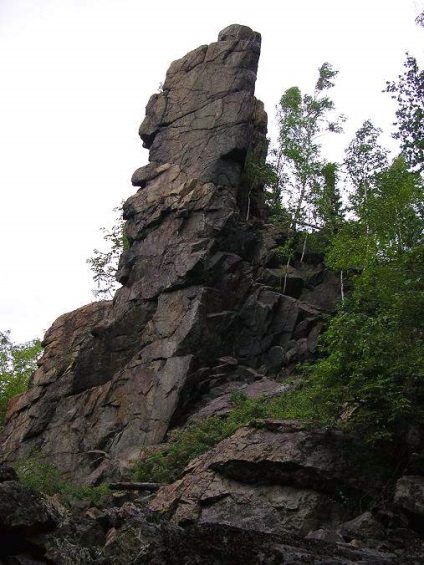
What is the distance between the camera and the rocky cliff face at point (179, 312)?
95.2ft

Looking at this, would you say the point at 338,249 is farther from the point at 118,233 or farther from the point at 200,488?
the point at 118,233

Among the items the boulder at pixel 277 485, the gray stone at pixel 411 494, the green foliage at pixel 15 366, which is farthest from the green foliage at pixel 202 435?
the green foliage at pixel 15 366

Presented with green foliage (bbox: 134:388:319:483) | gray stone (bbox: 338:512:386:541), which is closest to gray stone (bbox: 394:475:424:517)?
gray stone (bbox: 338:512:386:541)

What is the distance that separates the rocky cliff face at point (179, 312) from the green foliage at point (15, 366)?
12.9 metres

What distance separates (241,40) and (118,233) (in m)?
17.3

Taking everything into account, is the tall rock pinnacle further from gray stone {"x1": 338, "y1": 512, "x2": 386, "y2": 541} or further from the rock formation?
gray stone {"x1": 338, "y1": 512, "x2": 386, "y2": 541}

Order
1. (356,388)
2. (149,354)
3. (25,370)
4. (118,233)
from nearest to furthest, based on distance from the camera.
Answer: (356,388)
(149,354)
(118,233)
(25,370)

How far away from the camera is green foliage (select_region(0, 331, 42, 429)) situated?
4881cm

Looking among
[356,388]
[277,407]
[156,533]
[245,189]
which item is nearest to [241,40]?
[245,189]

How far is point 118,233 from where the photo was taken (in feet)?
157

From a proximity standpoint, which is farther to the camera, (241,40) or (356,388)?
(241,40)

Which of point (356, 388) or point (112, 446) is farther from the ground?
point (356, 388)

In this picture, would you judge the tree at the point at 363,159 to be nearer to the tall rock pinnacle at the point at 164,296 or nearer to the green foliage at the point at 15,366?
the tall rock pinnacle at the point at 164,296

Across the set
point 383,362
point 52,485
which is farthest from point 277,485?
point 52,485
